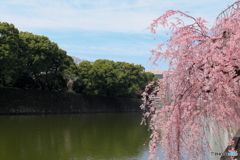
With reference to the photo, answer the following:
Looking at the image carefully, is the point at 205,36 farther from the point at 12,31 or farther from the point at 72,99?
the point at 72,99

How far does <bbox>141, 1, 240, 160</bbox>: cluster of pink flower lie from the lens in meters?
5.37

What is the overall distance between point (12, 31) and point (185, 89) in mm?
26317

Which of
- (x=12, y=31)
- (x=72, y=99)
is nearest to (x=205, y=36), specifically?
(x=12, y=31)

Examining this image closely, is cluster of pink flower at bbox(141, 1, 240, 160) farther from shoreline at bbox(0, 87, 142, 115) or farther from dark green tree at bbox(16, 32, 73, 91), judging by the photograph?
shoreline at bbox(0, 87, 142, 115)

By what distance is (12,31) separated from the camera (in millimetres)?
28750

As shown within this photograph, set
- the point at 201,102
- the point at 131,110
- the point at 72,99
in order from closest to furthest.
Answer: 1. the point at 201,102
2. the point at 72,99
3. the point at 131,110

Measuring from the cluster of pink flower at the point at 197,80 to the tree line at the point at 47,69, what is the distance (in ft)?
80.3

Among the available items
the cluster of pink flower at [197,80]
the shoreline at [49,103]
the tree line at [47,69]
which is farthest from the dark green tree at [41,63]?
the cluster of pink flower at [197,80]

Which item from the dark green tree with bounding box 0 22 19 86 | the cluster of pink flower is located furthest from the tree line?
the cluster of pink flower

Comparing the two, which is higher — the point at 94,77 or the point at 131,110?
the point at 94,77

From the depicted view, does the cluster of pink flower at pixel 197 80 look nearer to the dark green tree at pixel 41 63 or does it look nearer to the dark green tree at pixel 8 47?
the dark green tree at pixel 8 47

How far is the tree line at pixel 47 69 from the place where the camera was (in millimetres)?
28855

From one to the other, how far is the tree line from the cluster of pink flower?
963 inches

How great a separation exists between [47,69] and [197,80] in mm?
33257
